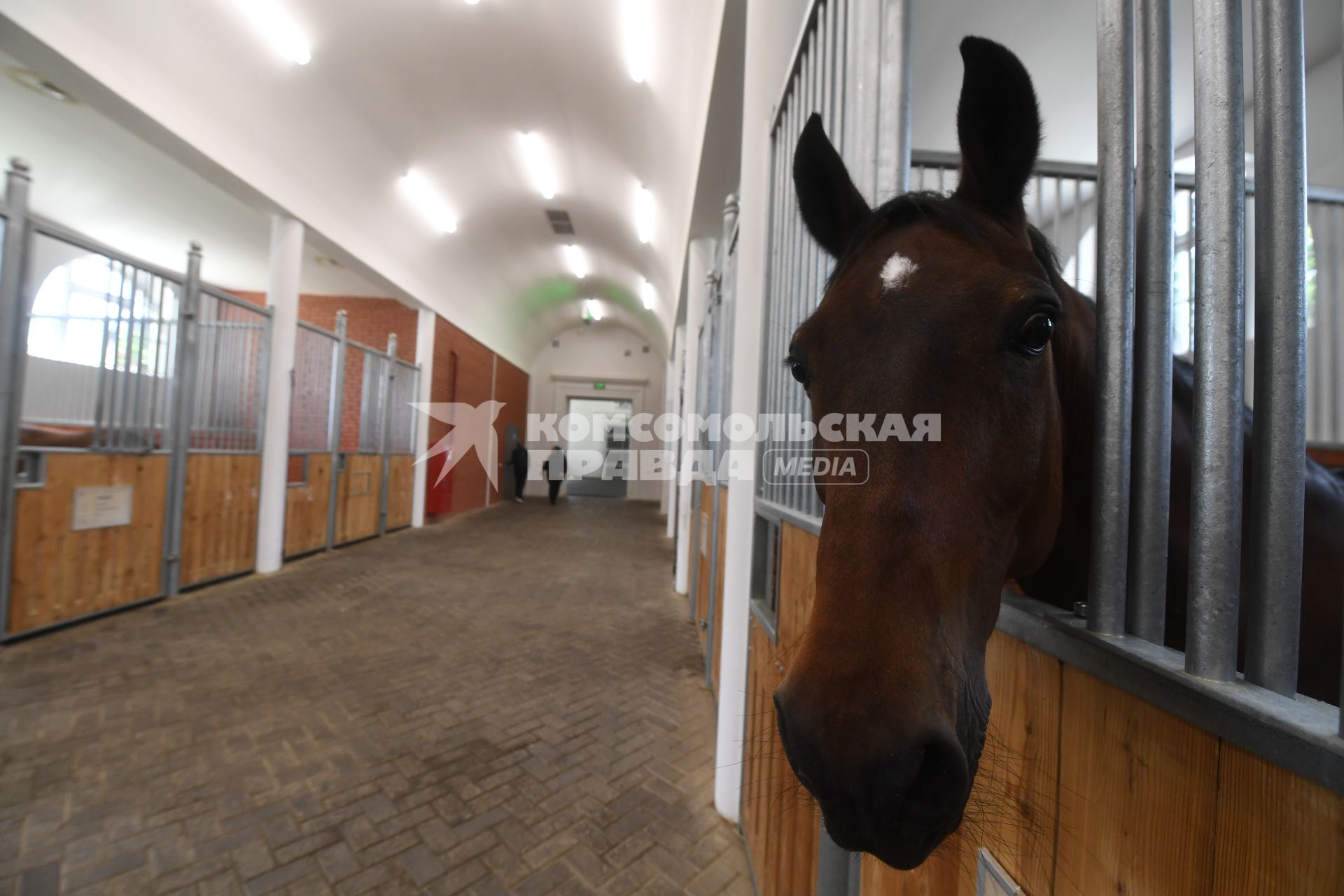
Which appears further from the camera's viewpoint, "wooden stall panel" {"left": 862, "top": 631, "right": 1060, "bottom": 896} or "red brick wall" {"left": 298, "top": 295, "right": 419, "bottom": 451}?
"red brick wall" {"left": 298, "top": 295, "right": 419, "bottom": 451}

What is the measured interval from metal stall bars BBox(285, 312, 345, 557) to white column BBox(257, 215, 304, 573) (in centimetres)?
43

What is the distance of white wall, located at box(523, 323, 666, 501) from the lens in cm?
2089

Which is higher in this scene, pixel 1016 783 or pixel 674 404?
pixel 674 404

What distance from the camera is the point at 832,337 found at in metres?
0.88

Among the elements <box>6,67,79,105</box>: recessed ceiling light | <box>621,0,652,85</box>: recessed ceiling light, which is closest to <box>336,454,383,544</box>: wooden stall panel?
<box>6,67,79,105</box>: recessed ceiling light

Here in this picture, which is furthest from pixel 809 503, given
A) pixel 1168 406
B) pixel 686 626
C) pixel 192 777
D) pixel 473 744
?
pixel 686 626

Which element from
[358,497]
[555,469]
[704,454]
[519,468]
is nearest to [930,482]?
[704,454]

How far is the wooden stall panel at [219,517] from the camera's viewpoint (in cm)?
588

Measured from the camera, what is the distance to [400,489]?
1071 centimetres

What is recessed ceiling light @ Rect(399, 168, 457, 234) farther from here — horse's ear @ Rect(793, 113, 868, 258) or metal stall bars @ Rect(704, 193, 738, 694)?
horse's ear @ Rect(793, 113, 868, 258)

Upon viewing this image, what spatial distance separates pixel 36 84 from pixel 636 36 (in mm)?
6881

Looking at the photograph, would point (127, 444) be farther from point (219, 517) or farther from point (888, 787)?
point (888, 787)

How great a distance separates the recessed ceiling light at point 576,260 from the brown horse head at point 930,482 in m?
13.6

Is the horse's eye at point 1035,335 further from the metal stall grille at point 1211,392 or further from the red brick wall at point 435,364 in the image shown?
the red brick wall at point 435,364
